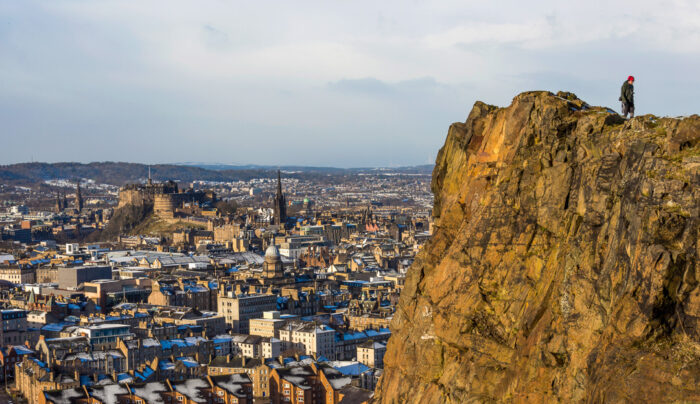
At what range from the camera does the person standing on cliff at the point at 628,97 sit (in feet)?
78.4

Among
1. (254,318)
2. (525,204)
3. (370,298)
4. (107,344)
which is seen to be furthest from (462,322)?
(370,298)

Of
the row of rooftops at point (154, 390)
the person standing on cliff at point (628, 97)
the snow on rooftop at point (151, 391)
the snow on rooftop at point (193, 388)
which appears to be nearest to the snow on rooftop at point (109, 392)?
the row of rooftops at point (154, 390)

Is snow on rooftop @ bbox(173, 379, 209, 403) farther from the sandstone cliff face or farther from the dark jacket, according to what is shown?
the dark jacket

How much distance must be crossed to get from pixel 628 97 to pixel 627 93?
0.09m

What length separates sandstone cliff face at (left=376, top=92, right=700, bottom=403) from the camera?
1873 cm

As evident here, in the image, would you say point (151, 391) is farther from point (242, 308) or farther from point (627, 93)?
point (627, 93)

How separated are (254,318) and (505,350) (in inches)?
3081

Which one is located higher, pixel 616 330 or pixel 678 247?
pixel 678 247

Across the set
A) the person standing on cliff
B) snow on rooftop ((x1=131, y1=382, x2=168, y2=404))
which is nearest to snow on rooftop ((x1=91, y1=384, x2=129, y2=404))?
snow on rooftop ((x1=131, y1=382, x2=168, y2=404))

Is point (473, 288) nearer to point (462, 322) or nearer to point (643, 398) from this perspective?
point (462, 322)

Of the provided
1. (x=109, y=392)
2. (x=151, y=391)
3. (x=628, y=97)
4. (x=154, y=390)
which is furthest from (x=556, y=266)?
(x=109, y=392)

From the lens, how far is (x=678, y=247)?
62.5 feet

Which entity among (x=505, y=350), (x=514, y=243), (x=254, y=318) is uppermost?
(x=514, y=243)

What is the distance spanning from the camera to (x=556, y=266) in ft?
75.9
